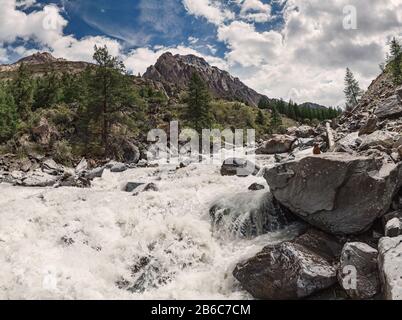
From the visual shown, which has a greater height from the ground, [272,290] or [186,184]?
[186,184]

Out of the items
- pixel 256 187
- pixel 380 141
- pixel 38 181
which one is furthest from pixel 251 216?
pixel 38 181

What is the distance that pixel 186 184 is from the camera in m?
18.2

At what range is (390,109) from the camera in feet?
63.5

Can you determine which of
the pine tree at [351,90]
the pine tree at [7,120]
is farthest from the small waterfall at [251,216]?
the pine tree at [351,90]

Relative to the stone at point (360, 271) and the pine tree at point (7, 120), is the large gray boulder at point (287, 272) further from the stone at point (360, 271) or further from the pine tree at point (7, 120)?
the pine tree at point (7, 120)

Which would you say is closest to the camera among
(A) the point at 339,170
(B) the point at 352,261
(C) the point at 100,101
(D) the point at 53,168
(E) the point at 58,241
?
(B) the point at 352,261

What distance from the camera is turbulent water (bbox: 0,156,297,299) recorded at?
10.1 metres

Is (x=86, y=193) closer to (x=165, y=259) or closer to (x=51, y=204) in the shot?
(x=51, y=204)

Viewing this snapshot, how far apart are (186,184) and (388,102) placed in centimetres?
1247

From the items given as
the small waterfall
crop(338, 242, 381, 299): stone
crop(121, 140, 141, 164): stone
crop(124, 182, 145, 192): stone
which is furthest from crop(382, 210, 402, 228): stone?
crop(121, 140, 141, 164): stone

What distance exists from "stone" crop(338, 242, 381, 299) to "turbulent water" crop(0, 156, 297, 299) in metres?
2.64

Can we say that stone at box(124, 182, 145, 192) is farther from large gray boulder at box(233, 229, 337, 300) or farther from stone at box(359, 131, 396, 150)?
stone at box(359, 131, 396, 150)

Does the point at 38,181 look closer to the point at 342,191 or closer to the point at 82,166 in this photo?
the point at 82,166
